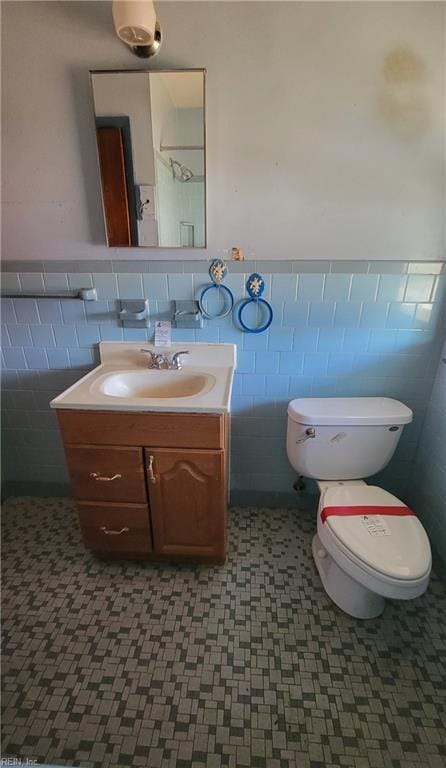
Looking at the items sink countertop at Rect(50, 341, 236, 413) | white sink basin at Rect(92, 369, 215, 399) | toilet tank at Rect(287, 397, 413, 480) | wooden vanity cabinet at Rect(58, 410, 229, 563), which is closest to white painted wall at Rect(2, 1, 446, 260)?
sink countertop at Rect(50, 341, 236, 413)

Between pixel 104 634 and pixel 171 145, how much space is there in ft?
6.14

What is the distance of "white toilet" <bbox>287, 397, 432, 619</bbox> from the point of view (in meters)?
1.05

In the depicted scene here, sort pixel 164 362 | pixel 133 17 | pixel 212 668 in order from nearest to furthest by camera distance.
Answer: pixel 133 17 < pixel 212 668 < pixel 164 362

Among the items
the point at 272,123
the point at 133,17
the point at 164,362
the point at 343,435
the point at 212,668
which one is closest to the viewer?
the point at 133,17

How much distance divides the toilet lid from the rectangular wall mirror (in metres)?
1.23

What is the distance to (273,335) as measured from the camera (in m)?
1.46

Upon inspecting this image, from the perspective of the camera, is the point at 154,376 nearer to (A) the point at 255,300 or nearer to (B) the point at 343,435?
(A) the point at 255,300

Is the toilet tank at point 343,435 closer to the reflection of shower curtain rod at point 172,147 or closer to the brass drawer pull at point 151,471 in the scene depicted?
the brass drawer pull at point 151,471

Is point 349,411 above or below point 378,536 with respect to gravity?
above

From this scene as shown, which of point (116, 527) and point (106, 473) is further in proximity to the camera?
point (116, 527)

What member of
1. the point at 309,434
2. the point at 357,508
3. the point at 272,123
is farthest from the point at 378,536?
the point at 272,123

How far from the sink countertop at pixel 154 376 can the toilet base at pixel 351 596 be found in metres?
0.80

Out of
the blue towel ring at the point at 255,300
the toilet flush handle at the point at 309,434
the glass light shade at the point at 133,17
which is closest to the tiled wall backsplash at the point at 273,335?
the blue towel ring at the point at 255,300

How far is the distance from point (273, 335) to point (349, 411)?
46 centimetres
